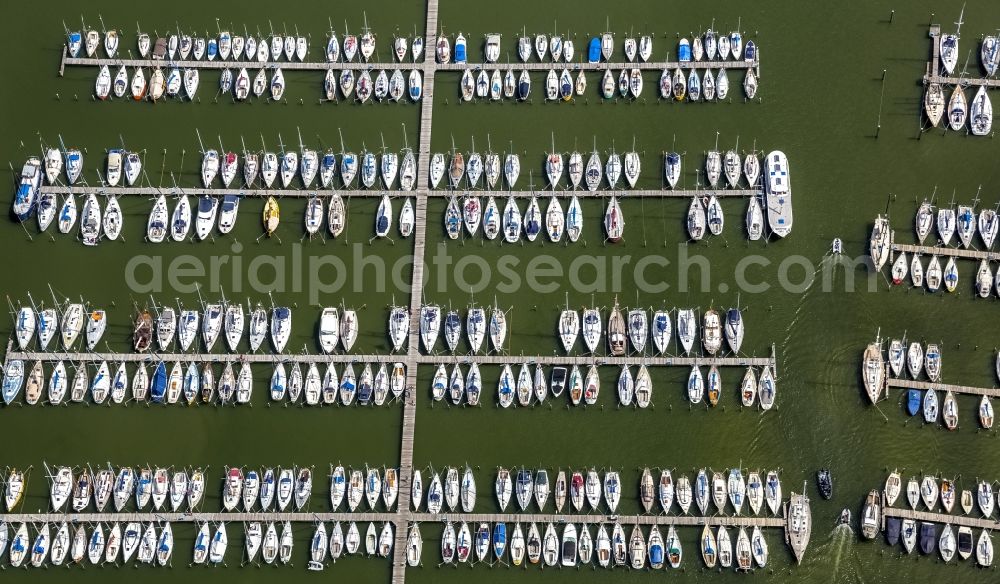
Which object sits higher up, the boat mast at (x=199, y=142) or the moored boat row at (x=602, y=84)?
the moored boat row at (x=602, y=84)

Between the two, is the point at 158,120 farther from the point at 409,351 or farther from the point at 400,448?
the point at 400,448

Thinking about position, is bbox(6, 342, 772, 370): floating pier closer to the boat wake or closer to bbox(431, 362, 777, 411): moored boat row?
bbox(431, 362, 777, 411): moored boat row

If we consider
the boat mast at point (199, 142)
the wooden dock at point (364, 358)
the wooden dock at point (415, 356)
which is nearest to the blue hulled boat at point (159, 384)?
the wooden dock at point (364, 358)

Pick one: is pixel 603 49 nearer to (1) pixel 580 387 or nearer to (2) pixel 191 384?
(1) pixel 580 387

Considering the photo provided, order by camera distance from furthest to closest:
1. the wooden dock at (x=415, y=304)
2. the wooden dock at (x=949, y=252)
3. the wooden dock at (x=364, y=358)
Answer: the wooden dock at (x=949, y=252), the wooden dock at (x=364, y=358), the wooden dock at (x=415, y=304)

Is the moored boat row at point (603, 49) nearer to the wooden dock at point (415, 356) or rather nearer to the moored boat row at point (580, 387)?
the wooden dock at point (415, 356)

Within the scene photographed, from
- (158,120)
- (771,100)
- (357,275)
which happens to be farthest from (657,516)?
(158,120)

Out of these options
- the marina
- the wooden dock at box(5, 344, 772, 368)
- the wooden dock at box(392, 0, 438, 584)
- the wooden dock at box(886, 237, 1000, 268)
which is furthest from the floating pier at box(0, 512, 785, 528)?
the marina
